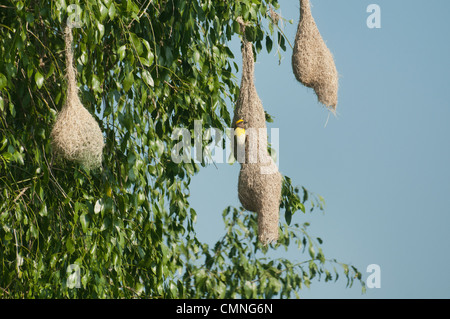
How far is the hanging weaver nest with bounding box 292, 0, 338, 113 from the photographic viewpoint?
311 centimetres

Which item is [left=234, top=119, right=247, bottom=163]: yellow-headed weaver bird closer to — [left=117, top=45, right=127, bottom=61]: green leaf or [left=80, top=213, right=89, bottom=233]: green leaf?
[left=117, top=45, right=127, bottom=61]: green leaf

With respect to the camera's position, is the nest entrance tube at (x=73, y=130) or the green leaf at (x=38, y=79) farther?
the green leaf at (x=38, y=79)

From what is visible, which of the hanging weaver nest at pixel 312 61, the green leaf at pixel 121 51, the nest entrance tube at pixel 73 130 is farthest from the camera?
the hanging weaver nest at pixel 312 61

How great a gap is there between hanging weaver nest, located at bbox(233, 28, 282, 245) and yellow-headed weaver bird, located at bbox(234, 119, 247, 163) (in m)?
0.02

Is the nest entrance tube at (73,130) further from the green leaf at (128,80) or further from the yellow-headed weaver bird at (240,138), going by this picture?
the yellow-headed weaver bird at (240,138)

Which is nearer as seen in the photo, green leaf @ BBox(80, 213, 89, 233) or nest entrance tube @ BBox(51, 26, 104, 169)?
nest entrance tube @ BBox(51, 26, 104, 169)

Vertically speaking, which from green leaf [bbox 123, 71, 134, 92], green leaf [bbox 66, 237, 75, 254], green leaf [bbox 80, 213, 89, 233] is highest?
green leaf [bbox 123, 71, 134, 92]

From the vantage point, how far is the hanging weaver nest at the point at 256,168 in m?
3.11

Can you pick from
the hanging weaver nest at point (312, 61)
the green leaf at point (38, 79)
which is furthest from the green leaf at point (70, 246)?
the hanging weaver nest at point (312, 61)

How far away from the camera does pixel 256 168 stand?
10.3 ft

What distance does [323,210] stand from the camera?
4.60 m

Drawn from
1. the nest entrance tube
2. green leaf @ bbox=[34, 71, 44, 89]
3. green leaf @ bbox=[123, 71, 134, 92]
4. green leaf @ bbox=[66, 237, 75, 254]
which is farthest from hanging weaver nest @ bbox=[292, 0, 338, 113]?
green leaf @ bbox=[66, 237, 75, 254]

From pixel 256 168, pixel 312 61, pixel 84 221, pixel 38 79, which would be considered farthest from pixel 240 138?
pixel 38 79

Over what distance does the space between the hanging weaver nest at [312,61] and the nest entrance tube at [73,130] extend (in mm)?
885
